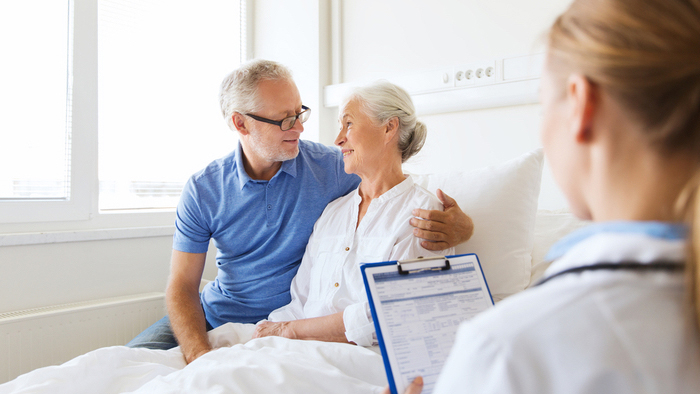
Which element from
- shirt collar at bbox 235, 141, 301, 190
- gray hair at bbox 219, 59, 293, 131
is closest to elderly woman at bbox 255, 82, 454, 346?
shirt collar at bbox 235, 141, 301, 190

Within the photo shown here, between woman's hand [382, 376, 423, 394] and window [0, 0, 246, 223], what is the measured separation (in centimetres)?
200

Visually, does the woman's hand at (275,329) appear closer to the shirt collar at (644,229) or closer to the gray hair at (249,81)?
the gray hair at (249,81)

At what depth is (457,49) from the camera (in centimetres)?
233

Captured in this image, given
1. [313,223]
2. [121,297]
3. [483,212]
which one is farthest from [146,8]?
[483,212]

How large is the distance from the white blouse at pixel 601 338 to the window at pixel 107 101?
91.9 inches

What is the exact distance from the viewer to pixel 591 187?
515mm

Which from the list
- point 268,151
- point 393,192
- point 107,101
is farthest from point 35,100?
point 393,192

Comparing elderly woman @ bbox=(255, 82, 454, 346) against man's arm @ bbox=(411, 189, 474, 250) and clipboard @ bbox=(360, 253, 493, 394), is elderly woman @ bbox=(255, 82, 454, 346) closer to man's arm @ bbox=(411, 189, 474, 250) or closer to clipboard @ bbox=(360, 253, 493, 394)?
man's arm @ bbox=(411, 189, 474, 250)

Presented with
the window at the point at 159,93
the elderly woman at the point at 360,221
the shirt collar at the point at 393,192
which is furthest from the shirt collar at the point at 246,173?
the window at the point at 159,93

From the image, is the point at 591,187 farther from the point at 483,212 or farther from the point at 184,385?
the point at 483,212

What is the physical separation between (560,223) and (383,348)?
1.04 metres

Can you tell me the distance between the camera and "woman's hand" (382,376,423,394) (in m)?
0.87

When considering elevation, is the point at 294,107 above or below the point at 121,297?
above

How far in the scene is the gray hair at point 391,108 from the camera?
5.49 ft
